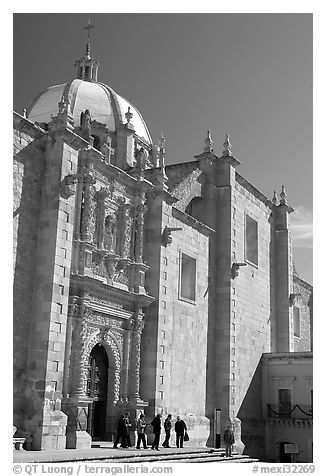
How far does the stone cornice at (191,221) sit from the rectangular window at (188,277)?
1.29m

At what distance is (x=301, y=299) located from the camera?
38.3 meters

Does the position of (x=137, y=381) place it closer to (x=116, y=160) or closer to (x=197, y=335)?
(x=197, y=335)

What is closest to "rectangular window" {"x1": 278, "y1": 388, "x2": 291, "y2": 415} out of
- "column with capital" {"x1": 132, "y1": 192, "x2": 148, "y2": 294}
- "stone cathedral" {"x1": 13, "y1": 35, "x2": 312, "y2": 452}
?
"stone cathedral" {"x1": 13, "y1": 35, "x2": 312, "y2": 452}

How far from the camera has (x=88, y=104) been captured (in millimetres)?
34031

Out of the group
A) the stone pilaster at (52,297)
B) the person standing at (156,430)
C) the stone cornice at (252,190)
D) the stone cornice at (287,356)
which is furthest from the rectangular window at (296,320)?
the stone pilaster at (52,297)

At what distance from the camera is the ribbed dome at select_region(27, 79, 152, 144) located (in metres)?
33.4

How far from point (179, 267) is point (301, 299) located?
17209 mm

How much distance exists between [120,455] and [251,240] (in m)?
16.2

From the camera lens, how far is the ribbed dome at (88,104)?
109 ft

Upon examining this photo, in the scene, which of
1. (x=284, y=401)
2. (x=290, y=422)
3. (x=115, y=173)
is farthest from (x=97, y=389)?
(x=284, y=401)

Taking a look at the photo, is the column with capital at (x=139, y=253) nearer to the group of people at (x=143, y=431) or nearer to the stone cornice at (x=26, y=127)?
the group of people at (x=143, y=431)

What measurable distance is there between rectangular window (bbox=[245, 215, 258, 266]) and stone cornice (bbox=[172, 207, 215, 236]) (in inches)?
172

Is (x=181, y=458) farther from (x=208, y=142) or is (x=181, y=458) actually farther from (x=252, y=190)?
(x=252, y=190)
